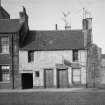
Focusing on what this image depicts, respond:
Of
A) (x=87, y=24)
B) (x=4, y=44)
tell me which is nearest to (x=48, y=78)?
(x=4, y=44)

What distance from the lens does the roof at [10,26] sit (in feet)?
85.5

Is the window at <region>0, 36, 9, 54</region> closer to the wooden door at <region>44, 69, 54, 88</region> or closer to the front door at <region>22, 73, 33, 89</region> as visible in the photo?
the front door at <region>22, 73, 33, 89</region>

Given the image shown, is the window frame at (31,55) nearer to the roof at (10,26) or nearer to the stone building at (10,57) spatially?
the stone building at (10,57)

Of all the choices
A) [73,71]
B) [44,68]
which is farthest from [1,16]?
→ [73,71]

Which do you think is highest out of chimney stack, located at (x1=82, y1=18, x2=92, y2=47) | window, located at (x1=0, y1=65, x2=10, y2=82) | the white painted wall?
chimney stack, located at (x1=82, y1=18, x2=92, y2=47)

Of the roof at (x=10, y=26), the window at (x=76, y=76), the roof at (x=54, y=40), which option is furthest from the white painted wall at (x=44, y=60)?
the roof at (x=10, y=26)

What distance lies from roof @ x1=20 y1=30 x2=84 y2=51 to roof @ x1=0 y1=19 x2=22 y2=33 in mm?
2339

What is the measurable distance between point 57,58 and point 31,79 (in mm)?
5090

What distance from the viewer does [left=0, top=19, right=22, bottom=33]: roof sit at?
2608 cm

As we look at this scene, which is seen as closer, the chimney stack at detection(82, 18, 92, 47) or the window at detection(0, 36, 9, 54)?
the window at detection(0, 36, 9, 54)

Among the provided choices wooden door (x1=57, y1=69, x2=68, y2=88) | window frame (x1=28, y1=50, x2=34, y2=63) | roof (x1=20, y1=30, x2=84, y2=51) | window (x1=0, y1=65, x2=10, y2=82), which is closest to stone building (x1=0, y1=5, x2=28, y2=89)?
window (x1=0, y1=65, x2=10, y2=82)

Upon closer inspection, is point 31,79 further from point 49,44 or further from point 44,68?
point 49,44

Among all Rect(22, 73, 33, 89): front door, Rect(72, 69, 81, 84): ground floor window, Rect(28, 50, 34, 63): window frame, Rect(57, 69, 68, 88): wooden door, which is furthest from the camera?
Rect(28, 50, 34, 63): window frame

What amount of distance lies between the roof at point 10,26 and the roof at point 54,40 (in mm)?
2339
